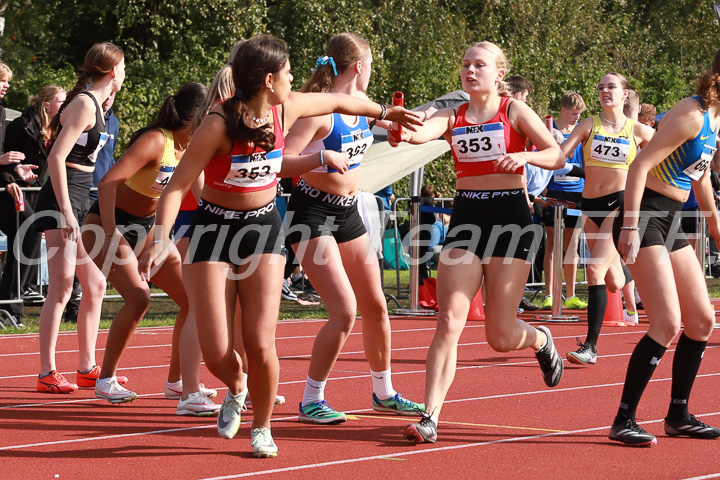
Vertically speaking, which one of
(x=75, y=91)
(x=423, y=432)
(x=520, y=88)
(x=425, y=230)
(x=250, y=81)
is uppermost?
(x=520, y=88)

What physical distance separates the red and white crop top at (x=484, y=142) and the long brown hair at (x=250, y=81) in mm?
1296

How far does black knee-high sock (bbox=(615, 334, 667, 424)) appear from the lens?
5391 millimetres

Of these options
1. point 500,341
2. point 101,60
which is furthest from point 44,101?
point 500,341

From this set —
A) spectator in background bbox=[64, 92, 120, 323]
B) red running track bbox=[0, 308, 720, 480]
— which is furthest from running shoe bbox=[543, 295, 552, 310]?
spectator in background bbox=[64, 92, 120, 323]

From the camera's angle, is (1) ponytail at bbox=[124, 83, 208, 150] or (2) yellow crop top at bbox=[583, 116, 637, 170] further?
(2) yellow crop top at bbox=[583, 116, 637, 170]

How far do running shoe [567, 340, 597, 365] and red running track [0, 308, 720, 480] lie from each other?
0.30 ft

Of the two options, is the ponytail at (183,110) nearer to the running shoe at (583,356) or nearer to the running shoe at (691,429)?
the running shoe at (691,429)

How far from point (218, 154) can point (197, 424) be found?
182 cm

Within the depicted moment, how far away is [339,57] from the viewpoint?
607 centimetres

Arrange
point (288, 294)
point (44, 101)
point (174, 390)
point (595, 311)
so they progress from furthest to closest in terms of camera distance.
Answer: point (288, 294) < point (44, 101) < point (595, 311) < point (174, 390)

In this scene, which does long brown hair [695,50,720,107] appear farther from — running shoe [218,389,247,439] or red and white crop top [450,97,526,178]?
running shoe [218,389,247,439]

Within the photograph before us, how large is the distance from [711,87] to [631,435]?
1.78 m

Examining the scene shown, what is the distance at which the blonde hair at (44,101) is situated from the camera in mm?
10391

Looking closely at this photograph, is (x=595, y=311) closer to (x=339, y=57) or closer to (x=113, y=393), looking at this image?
(x=339, y=57)
